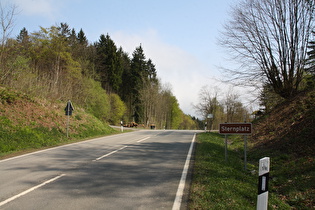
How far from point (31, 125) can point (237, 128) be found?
1299cm

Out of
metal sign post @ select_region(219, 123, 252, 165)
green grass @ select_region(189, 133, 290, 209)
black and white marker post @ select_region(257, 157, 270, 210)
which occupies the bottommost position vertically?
green grass @ select_region(189, 133, 290, 209)

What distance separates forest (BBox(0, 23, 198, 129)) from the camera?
72.0ft

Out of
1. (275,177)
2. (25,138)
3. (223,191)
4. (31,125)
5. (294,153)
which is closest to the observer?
(223,191)

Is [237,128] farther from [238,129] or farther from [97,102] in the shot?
[97,102]

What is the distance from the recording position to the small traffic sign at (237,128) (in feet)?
25.3

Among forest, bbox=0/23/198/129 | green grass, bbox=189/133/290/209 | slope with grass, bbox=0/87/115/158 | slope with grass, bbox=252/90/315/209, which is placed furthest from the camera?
forest, bbox=0/23/198/129

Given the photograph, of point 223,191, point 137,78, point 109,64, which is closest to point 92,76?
point 109,64

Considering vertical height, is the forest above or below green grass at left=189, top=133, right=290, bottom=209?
above

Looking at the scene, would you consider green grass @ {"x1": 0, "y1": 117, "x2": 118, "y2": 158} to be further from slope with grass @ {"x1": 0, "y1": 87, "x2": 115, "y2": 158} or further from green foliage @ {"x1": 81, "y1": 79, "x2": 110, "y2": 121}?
green foliage @ {"x1": 81, "y1": 79, "x2": 110, "y2": 121}

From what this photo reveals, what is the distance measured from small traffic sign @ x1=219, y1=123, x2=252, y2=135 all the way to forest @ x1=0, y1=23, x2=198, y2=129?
1432 centimetres

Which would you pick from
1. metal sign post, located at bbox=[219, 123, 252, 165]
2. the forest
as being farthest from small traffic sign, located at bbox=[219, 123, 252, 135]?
the forest

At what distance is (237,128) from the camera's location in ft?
26.0

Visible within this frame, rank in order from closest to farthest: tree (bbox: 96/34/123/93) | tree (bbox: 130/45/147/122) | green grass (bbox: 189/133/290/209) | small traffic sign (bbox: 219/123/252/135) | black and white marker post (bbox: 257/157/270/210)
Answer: black and white marker post (bbox: 257/157/270/210) → green grass (bbox: 189/133/290/209) → small traffic sign (bbox: 219/123/252/135) → tree (bbox: 96/34/123/93) → tree (bbox: 130/45/147/122)

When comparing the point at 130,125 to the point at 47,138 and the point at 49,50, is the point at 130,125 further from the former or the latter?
the point at 47,138
